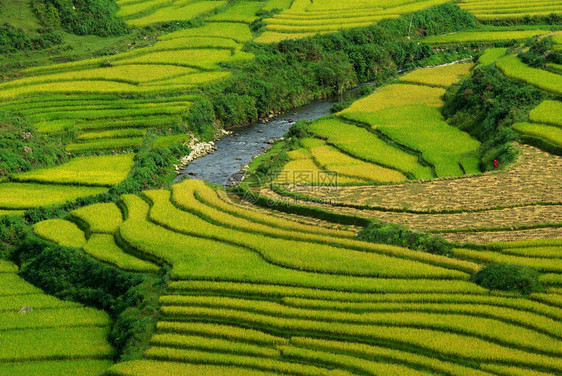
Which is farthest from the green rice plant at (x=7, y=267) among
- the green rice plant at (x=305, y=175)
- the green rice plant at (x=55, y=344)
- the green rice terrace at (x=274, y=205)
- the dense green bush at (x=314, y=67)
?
the dense green bush at (x=314, y=67)

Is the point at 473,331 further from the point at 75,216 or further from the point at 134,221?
the point at 75,216

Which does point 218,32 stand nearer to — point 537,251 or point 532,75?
point 532,75

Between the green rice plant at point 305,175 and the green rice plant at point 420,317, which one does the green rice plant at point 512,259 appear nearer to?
the green rice plant at point 420,317

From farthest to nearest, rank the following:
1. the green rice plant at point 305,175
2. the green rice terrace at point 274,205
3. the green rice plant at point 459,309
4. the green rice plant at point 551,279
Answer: the green rice plant at point 305,175 → the green rice plant at point 551,279 → the green rice terrace at point 274,205 → the green rice plant at point 459,309

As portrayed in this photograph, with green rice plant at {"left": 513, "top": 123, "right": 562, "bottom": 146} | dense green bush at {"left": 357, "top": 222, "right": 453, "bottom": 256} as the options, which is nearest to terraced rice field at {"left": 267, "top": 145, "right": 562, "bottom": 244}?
dense green bush at {"left": 357, "top": 222, "right": 453, "bottom": 256}

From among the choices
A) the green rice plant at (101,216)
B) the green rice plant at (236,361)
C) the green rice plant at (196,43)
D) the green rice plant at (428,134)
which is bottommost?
the green rice plant at (428,134)

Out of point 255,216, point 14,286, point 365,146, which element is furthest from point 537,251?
point 14,286

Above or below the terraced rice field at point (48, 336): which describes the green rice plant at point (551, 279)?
above
